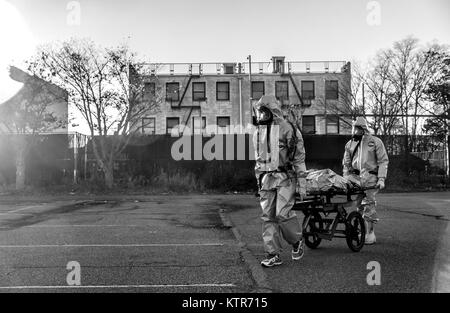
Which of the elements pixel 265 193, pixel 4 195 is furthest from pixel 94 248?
pixel 4 195

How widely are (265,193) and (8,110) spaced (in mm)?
16946

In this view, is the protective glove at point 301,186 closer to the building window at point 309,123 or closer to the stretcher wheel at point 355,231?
the stretcher wheel at point 355,231

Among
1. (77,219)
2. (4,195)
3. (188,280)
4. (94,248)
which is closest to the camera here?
(188,280)

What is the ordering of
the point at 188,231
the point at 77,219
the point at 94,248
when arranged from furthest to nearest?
1. the point at 77,219
2. the point at 188,231
3. the point at 94,248

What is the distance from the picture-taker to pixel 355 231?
719cm

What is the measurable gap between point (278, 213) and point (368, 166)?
2.70 metres

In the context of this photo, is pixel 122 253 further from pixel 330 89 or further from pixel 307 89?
pixel 307 89

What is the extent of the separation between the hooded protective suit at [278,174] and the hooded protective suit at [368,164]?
2177 millimetres

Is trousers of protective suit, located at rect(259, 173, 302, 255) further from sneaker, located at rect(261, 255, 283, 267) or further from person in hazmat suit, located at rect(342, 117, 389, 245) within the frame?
person in hazmat suit, located at rect(342, 117, 389, 245)

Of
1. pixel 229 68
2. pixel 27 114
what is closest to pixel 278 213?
pixel 27 114

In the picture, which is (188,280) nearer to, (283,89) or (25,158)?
(25,158)

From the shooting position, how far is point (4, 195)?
19969 millimetres

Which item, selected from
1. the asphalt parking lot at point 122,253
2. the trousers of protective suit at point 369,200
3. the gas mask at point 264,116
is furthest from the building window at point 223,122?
the gas mask at point 264,116

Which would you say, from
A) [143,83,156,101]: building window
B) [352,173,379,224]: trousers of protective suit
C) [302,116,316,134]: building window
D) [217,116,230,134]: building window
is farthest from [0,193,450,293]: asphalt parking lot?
[302,116,316,134]: building window
